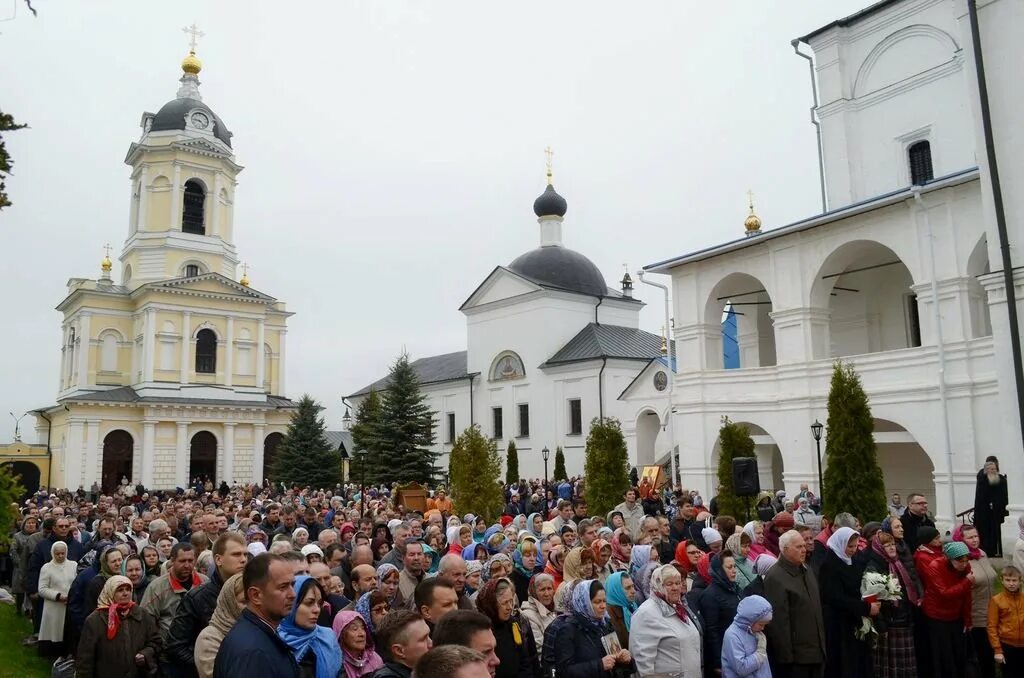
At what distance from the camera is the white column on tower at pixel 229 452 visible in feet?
141

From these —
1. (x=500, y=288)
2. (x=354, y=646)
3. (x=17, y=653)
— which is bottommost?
(x=17, y=653)

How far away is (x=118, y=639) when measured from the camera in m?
6.00

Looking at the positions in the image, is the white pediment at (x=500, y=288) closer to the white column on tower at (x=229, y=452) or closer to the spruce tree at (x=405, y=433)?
the spruce tree at (x=405, y=433)

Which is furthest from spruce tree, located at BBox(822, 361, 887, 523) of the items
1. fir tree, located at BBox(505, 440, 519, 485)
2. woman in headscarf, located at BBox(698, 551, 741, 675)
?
fir tree, located at BBox(505, 440, 519, 485)

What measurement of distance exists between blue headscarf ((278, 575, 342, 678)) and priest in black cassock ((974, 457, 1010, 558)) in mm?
11784

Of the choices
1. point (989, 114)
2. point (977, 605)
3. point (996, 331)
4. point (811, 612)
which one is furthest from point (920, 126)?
point (811, 612)

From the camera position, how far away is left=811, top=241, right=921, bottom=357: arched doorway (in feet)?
70.1

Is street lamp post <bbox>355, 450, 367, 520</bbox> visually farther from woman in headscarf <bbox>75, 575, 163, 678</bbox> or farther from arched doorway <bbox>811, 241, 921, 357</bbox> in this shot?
arched doorway <bbox>811, 241, 921, 357</bbox>

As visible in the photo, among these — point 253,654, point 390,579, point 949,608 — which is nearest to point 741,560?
point 949,608

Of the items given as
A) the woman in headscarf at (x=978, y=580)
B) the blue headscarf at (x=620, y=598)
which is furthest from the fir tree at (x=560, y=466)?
the blue headscarf at (x=620, y=598)

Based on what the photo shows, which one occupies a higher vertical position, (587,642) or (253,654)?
(253,654)

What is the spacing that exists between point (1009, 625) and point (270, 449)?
42.5 metres

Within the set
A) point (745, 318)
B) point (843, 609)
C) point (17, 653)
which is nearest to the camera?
point (843, 609)

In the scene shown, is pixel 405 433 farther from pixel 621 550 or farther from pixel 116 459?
pixel 621 550
